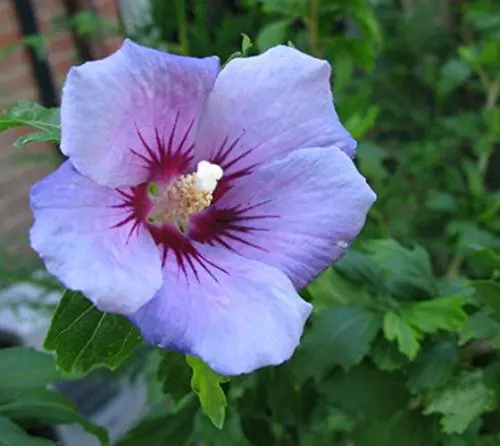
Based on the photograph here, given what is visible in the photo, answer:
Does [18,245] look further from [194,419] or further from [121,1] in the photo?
[194,419]

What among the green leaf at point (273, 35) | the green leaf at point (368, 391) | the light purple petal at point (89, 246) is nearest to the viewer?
the light purple petal at point (89, 246)

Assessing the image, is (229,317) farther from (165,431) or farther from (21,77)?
(21,77)

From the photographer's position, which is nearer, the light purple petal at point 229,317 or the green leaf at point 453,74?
the light purple petal at point 229,317

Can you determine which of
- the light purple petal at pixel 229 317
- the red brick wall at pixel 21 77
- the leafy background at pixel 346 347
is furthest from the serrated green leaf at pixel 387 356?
the red brick wall at pixel 21 77

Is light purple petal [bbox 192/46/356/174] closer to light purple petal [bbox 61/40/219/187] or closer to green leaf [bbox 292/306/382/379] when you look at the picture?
light purple petal [bbox 61/40/219/187]

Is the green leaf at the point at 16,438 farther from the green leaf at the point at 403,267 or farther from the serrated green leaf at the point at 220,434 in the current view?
the green leaf at the point at 403,267

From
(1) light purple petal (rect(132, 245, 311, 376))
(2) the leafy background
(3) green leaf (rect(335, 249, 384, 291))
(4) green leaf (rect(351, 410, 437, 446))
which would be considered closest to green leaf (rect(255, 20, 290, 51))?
(2) the leafy background
